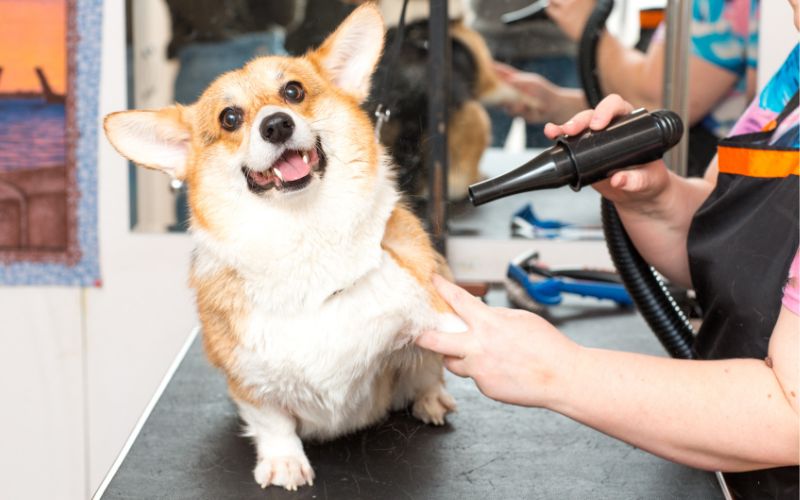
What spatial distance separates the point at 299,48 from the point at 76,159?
1.99 ft

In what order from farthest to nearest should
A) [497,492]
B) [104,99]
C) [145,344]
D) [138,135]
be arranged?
[145,344] → [104,99] → [138,135] → [497,492]

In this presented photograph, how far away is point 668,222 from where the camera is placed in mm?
1132

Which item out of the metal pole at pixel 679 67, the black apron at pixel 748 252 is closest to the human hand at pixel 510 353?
the black apron at pixel 748 252

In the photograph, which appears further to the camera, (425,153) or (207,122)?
(425,153)

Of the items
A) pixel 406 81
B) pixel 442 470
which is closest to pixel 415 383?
pixel 442 470

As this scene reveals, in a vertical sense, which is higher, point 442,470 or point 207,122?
point 207,122

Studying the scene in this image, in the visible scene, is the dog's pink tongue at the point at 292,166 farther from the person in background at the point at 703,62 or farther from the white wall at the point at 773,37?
the white wall at the point at 773,37

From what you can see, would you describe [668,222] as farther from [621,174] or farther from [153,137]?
[153,137]

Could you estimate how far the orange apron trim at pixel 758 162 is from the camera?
85 centimetres

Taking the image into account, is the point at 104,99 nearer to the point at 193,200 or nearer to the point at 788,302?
the point at 193,200

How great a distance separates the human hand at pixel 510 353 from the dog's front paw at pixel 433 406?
23 cm

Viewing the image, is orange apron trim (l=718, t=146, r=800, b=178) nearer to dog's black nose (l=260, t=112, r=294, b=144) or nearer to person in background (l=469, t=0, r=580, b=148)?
dog's black nose (l=260, t=112, r=294, b=144)

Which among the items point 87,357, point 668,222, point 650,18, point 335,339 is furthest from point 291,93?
point 87,357

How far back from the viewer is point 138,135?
0.99 meters
